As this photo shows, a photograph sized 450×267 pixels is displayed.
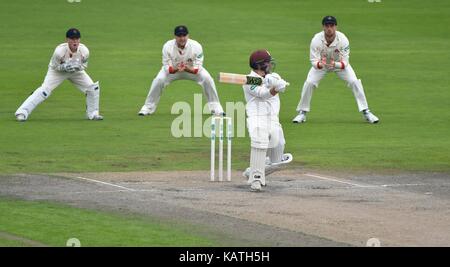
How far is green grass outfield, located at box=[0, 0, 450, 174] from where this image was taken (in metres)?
23.4

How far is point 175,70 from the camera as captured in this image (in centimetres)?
2838

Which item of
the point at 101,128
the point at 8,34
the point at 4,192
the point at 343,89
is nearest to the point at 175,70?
the point at 101,128

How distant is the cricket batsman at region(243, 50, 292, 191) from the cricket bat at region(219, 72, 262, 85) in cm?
10

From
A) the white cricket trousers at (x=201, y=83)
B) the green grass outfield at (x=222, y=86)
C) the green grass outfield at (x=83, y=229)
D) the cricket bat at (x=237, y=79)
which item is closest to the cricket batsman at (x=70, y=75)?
the green grass outfield at (x=222, y=86)

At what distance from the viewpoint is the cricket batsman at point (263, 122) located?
1928 centimetres

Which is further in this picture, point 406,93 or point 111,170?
point 406,93

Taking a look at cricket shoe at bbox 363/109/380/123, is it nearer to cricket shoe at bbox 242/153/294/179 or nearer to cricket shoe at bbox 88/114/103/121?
cricket shoe at bbox 88/114/103/121

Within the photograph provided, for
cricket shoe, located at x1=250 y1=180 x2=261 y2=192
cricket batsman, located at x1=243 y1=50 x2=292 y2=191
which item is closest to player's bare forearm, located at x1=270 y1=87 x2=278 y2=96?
cricket batsman, located at x1=243 y1=50 x2=292 y2=191

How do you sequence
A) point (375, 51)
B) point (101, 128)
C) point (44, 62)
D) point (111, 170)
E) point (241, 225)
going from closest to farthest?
point (241, 225) → point (111, 170) → point (101, 128) → point (44, 62) → point (375, 51)

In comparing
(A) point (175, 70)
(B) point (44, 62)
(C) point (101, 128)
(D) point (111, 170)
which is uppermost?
(B) point (44, 62)

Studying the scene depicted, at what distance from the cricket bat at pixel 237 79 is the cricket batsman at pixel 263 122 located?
10 cm

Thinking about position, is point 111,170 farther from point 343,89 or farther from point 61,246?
point 343,89

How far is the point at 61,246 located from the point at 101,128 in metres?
11.8

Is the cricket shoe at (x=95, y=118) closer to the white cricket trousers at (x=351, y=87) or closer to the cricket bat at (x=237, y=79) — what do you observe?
the white cricket trousers at (x=351, y=87)
